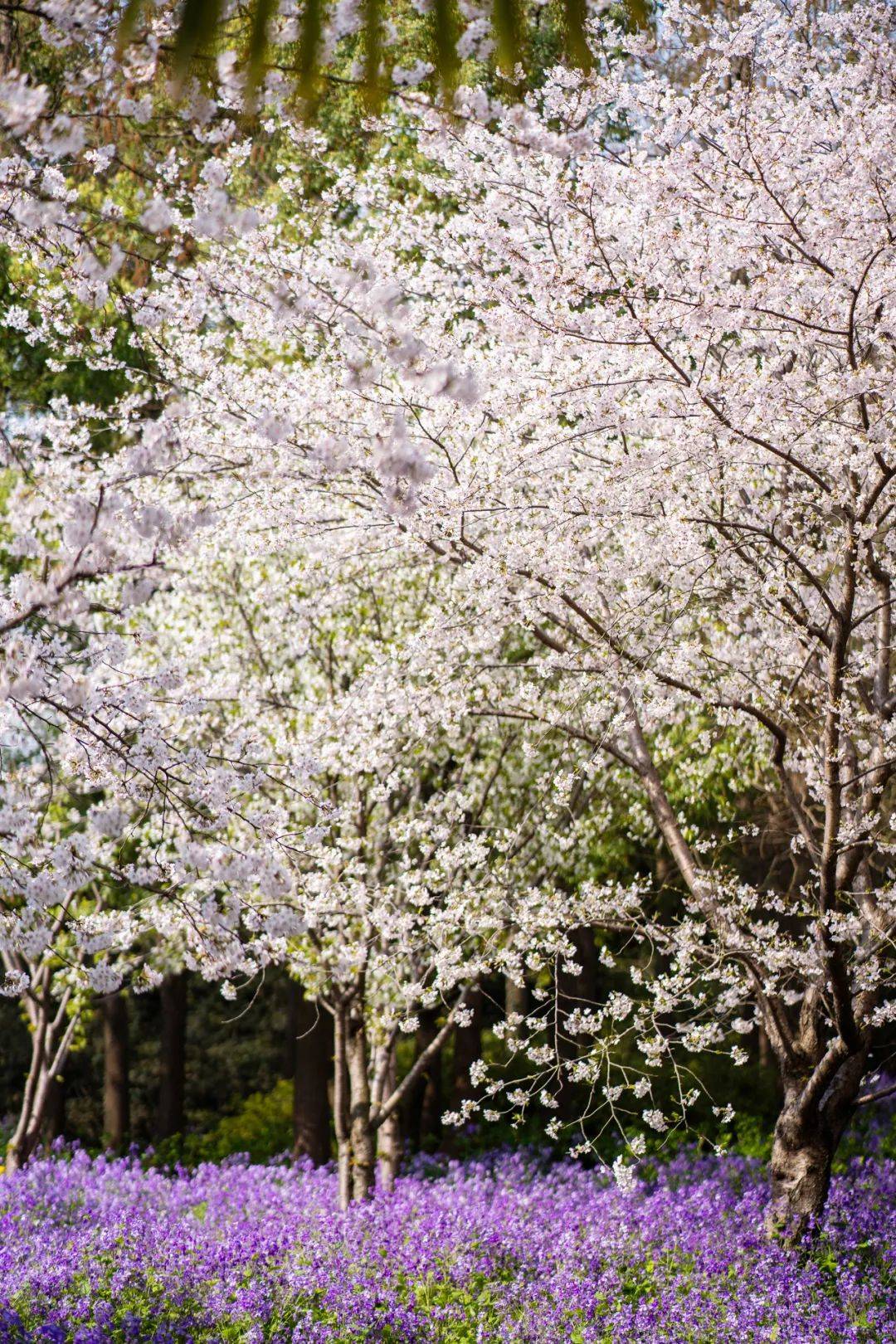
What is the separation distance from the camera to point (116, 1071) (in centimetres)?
1547

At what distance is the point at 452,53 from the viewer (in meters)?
1.21

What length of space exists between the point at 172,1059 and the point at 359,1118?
7.45m

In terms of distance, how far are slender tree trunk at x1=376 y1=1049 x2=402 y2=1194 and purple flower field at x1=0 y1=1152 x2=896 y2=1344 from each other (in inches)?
19.2

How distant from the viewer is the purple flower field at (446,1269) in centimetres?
624

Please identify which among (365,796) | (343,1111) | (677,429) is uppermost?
(677,429)

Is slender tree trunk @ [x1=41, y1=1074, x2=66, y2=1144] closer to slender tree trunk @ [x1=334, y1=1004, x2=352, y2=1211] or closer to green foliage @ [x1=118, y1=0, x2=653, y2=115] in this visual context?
slender tree trunk @ [x1=334, y1=1004, x2=352, y2=1211]

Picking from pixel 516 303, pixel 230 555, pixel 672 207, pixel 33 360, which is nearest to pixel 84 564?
pixel 516 303

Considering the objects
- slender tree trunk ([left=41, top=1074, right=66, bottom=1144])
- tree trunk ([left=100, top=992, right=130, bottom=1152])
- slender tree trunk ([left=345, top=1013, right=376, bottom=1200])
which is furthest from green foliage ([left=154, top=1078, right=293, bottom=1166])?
slender tree trunk ([left=345, top=1013, right=376, bottom=1200])

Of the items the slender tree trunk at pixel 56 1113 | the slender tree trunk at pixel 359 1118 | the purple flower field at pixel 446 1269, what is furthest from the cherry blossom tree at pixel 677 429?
the slender tree trunk at pixel 56 1113

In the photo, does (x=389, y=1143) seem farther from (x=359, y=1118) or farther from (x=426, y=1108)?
(x=426, y=1108)

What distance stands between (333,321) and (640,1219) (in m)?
6.32

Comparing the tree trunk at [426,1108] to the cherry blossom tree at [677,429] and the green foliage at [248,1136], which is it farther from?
the cherry blossom tree at [677,429]

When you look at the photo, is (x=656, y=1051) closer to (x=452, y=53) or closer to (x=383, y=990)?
(x=383, y=990)

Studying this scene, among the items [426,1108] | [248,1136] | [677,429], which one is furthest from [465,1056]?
[677,429]
